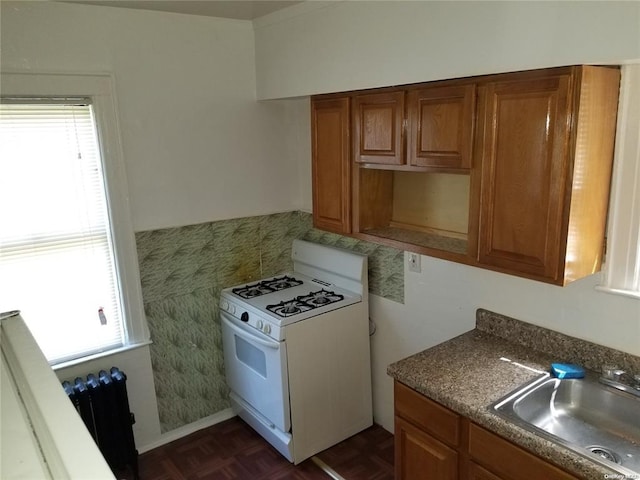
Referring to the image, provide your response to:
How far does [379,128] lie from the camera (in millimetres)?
2314

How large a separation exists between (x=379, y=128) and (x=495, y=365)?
3.86ft

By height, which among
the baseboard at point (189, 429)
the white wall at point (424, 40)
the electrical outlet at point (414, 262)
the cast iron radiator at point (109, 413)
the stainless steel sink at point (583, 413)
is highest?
the white wall at point (424, 40)

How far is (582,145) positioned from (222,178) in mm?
2108

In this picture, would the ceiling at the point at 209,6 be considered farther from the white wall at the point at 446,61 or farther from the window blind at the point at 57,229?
the window blind at the point at 57,229

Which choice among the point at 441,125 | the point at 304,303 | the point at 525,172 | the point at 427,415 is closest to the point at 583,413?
the point at 427,415

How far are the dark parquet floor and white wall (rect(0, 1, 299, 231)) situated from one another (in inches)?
55.6

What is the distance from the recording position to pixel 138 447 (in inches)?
120

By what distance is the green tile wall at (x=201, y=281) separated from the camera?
2941 millimetres

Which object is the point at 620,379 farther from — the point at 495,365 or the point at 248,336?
the point at 248,336

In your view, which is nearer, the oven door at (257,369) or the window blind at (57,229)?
the window blind at (57,229)

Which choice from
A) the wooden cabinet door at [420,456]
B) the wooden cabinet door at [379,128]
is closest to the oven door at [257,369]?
the wooden cabinet door at [420,456]

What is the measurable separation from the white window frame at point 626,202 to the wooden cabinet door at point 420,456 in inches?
35.4

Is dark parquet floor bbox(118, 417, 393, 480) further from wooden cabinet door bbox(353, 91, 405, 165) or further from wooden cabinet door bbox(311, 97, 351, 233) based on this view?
wooden cabinet door bbox(353, 91, 405, 165)

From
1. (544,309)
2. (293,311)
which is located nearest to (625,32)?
(544,309)
